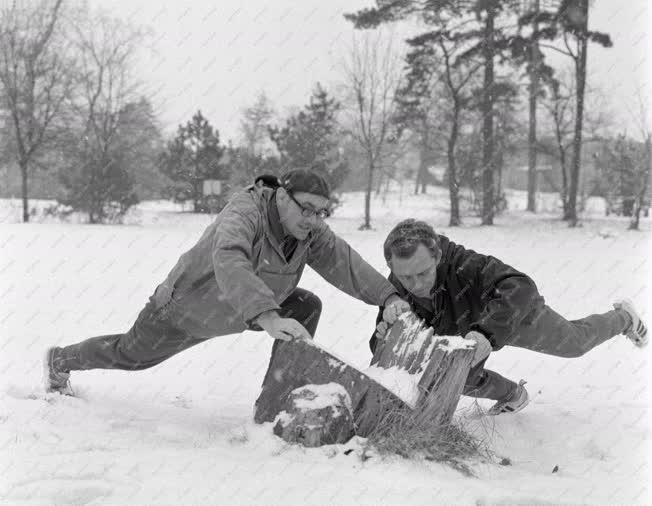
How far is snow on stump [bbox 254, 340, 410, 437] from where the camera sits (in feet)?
9.67

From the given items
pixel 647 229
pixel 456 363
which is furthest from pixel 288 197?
pixel 647 229

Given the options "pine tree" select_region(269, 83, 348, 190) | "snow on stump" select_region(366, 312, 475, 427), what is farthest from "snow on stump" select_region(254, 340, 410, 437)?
"pine tree" select_region(269, 83, 348, 190)

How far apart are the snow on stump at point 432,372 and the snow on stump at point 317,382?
0.12 m

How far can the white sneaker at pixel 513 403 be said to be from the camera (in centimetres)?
387

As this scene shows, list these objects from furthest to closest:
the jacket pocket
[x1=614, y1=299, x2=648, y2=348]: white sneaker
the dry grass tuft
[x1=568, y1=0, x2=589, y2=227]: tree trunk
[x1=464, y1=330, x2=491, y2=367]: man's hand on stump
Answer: [x1=568, y1=0, x2=589, y2=227]: tree trunk, [x1=614, y1=299, x2=648, y2=348]: white sneaker, the jacket pocket, [x1=464, y1=330, x2=491, y2=367]: man's hand on stump, the dry grass tuft

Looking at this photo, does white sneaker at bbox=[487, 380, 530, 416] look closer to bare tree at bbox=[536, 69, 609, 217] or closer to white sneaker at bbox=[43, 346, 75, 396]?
white sneaker at bbox=[43, 346, 75, 396]

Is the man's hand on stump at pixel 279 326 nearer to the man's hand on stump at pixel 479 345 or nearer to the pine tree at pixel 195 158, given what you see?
the man's hand on stump at pixel 479 345

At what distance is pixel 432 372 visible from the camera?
3041mm

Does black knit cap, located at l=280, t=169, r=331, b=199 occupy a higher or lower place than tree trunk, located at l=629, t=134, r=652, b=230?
lower

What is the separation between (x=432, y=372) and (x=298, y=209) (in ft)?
3.51

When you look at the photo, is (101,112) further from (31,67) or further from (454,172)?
(454,172)

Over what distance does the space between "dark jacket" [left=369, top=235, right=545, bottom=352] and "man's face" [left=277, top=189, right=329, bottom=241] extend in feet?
2.39

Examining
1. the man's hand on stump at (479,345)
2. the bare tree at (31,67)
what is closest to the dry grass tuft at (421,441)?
the man's hand on stump at (479,345)

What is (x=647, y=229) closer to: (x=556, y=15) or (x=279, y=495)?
(x=556, y=15)
